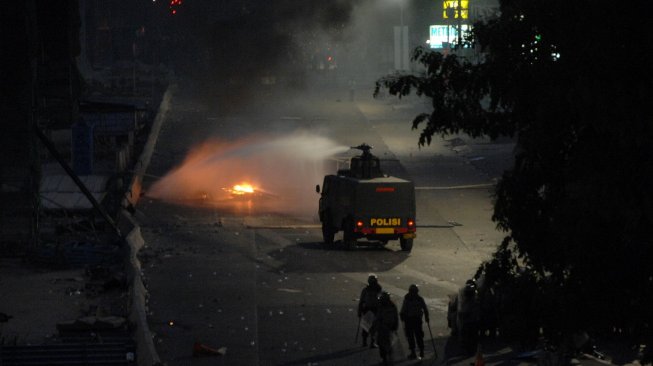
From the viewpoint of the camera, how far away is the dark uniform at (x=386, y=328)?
22547 mm

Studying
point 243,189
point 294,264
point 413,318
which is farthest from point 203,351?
point 243,189

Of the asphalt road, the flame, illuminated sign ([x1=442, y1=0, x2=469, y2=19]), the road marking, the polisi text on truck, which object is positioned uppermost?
illuminated sign ([x1=442, y1=0, x2=469, y2=19])

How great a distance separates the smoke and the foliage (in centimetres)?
3088

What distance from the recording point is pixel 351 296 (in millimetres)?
29578

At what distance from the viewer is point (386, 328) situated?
22.6 metres

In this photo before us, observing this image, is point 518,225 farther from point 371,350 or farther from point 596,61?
point 371,350

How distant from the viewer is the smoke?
46.8 metres

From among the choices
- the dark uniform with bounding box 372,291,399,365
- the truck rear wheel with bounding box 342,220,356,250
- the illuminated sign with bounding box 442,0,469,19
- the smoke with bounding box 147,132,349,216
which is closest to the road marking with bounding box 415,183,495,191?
the smoke with bounding box 147,132,349,216

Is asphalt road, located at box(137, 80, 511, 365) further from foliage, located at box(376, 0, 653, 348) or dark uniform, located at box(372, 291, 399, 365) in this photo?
foliage, located at box(376, 0, 653, 348)

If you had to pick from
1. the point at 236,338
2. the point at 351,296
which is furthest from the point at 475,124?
the point at 351,296

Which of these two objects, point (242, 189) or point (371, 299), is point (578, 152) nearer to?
point (371, 299)

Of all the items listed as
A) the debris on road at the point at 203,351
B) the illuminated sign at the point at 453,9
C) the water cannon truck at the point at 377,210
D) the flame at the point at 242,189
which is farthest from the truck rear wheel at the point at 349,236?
the illuminated sign at the point at 453,9

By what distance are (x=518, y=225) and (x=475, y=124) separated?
1252 millimetres

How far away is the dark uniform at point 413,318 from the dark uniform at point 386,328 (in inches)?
14.0
